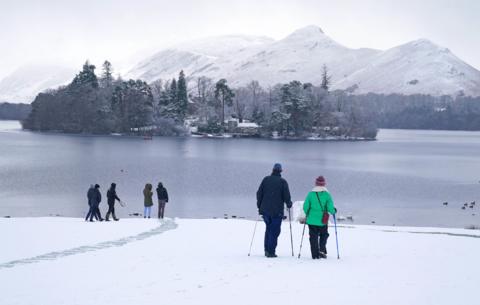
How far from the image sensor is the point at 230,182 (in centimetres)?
5194

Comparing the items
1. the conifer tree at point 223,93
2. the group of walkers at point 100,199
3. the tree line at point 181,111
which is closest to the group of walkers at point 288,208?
the group of walkers at point 100,199

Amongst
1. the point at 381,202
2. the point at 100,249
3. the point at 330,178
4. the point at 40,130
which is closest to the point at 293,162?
the point at 330,178

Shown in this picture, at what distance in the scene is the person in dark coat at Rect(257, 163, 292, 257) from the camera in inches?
487

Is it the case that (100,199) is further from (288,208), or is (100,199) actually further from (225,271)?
(225,271)

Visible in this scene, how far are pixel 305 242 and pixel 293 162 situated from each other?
5949 cm

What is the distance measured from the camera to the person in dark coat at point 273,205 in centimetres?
1237

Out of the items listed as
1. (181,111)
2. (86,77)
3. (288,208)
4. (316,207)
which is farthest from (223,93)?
(288,208)

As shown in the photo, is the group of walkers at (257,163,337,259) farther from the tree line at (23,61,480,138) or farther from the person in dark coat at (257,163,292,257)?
the tree line at (23,61,480,138)

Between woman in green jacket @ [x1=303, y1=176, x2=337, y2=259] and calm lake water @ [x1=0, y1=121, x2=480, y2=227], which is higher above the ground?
woman in green jacket @ [x1=303, y1=176, x2=337, y2=259]

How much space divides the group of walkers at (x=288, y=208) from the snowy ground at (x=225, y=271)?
0.39 metres

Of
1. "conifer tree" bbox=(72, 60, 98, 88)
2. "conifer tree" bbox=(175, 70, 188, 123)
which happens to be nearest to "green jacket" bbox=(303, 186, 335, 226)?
"conifer tree" bbox=(175, 70, 188, 123)

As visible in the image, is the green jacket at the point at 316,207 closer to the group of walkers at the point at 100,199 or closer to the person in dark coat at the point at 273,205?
the person in dark coat at the point at 273,205

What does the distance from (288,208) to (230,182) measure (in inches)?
1570

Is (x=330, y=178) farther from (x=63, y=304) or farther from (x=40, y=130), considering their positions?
(x=40, y=130)
